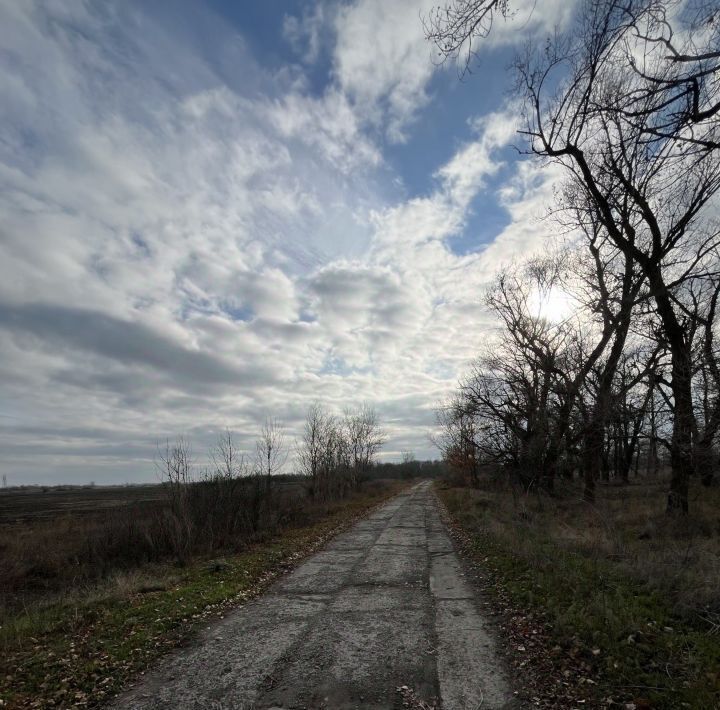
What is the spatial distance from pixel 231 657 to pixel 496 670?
289cm

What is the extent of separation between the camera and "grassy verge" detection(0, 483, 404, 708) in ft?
16.8

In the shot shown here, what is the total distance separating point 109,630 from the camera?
22.2ft

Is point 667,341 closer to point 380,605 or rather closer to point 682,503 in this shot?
point 682,503

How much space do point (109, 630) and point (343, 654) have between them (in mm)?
3485

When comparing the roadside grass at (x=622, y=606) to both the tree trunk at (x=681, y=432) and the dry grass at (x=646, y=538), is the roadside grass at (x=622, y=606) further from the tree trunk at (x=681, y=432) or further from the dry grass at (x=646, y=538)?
the tree trunk at (x=681, y=432)

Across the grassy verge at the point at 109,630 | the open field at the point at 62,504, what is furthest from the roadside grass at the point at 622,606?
the open field at the point at 62,504

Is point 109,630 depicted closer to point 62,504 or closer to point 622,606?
point 622,606

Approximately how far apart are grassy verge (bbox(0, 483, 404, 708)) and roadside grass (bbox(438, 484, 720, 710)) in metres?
4.55

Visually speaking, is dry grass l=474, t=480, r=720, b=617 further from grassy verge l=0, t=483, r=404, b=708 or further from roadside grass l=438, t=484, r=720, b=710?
grassy verge l=0, t=483, r=404, b=708

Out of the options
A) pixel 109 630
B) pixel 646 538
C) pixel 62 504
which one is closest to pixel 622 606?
pixel 109 630

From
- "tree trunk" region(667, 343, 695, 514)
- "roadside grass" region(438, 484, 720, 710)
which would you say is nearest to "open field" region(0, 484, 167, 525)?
"roadside grass" region(438, 484, 720, 710)

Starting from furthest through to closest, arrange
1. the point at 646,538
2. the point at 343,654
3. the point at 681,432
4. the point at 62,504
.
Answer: the point at 62,504 → the point at 646,538 → the point at 681,432 → the point at 343,654

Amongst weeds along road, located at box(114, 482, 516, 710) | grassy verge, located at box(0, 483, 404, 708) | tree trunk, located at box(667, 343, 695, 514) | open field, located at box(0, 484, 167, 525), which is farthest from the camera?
open field, located at box(0, 484, 167, 525)

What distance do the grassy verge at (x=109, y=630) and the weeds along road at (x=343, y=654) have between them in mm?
446
